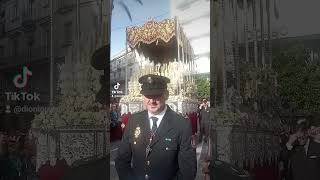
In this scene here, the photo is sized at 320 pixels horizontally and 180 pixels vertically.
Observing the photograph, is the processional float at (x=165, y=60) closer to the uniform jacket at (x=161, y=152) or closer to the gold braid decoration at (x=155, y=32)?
the gold braid decoration at (x=155, y=32)

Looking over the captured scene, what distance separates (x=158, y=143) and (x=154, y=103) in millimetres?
309

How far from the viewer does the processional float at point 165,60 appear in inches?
145

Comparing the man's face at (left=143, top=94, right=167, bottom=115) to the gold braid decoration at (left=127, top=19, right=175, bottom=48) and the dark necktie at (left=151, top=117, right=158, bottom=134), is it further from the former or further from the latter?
the gold braid decoration at (left=127, top=19, right=175, bottom=48)

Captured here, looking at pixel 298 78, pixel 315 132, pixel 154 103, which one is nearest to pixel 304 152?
pixel 315 132

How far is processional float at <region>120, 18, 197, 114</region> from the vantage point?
12.1 feet

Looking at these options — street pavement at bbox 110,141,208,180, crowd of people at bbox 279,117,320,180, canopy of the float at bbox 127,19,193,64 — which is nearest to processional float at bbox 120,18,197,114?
canopy of the float at bbox 127,19,193,64

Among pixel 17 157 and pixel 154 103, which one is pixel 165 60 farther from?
pixel 17 157

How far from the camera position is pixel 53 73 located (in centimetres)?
397

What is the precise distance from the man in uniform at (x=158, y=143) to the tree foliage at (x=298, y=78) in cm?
93

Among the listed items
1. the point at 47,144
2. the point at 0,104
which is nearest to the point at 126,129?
the point at 47,144

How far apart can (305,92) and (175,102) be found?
3.68ft

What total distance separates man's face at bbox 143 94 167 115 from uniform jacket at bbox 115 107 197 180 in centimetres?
5

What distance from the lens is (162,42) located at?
3.69 m

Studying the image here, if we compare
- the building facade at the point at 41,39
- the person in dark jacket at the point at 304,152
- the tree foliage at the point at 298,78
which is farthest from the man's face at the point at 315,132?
the building facade at the point at 41,39
